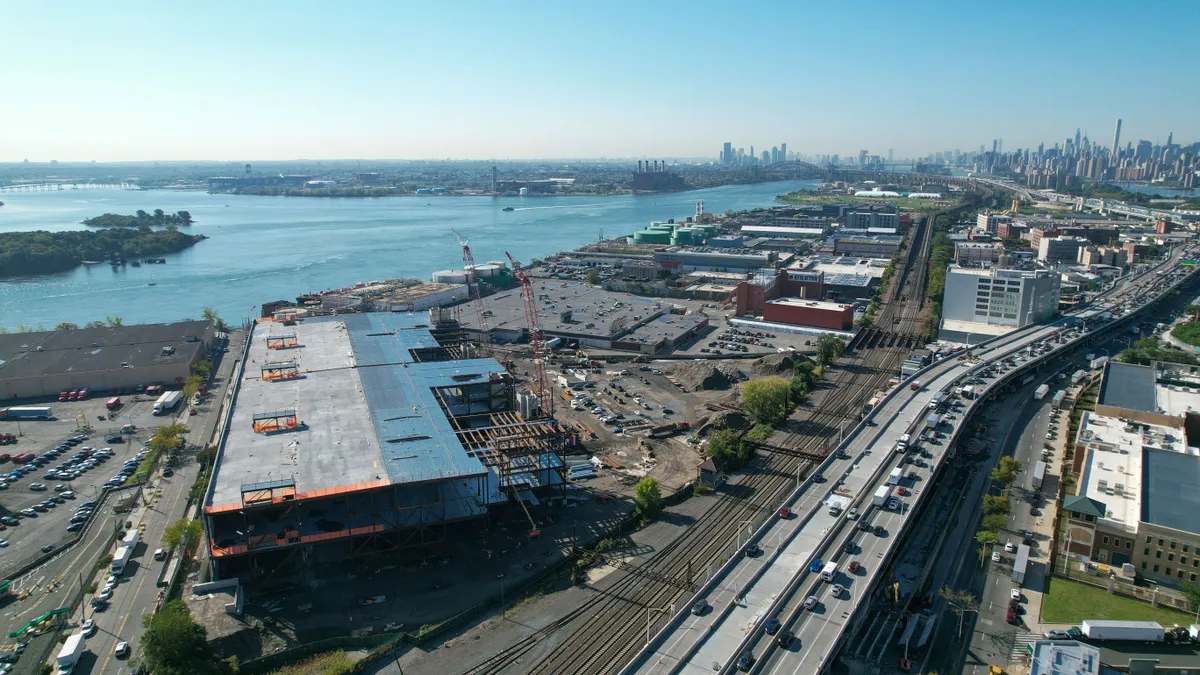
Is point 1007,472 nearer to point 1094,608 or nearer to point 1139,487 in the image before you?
point 1139,487

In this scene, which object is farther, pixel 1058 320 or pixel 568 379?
pixel 1058 320

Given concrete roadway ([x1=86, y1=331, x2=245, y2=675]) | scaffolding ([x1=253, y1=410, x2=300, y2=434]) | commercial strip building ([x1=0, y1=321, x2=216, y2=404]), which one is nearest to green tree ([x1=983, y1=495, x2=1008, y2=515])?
scaffolding ([x1=253, y1=410, x2=300, y2=434])

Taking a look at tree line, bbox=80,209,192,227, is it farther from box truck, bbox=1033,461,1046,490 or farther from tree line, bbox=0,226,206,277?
box truck, bbox=1033,461,1046,490

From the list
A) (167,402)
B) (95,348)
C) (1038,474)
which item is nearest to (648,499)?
(1038,474)

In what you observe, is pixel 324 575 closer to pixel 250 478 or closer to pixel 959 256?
pixel 250 478

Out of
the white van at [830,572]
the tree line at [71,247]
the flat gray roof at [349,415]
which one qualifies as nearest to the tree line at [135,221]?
the tree line at [71,247]

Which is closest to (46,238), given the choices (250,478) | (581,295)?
(581,295)
